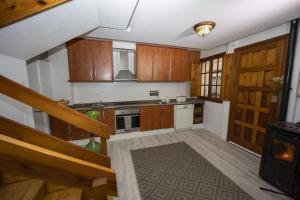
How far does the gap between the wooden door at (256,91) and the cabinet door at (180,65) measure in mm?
1300

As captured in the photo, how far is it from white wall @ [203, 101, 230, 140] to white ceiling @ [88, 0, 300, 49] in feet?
5.53

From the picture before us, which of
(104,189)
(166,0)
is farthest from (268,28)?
(104,189)

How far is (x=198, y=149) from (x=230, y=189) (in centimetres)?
112

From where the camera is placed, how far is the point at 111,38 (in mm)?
3143

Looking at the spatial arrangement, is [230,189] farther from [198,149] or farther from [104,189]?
[104,189]

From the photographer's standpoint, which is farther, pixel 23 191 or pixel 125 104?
pixel 125 104

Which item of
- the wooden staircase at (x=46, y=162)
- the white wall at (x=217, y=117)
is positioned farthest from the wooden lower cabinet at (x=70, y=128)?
the white wall at (x=217, y=117)

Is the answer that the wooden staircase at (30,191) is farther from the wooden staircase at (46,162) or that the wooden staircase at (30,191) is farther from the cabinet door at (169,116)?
the cabinet door at (169,116)

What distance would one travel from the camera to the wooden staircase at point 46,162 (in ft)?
1.69

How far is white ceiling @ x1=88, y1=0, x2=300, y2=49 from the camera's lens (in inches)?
68.1

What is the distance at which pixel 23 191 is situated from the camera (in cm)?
127

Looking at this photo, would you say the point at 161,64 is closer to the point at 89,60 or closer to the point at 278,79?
the point at 89,60

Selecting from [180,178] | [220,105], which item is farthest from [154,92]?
[180,178]

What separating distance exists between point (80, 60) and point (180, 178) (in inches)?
122
